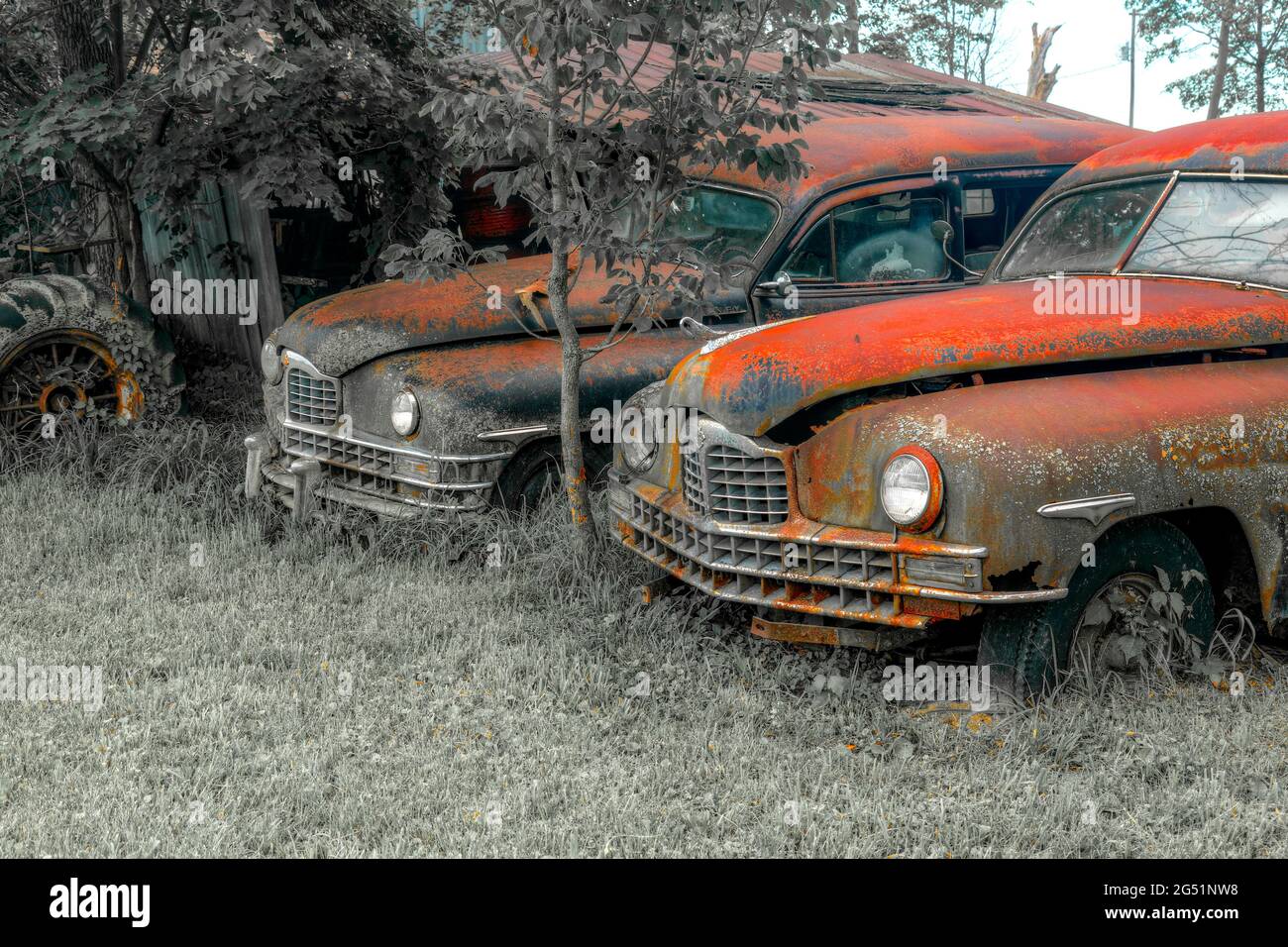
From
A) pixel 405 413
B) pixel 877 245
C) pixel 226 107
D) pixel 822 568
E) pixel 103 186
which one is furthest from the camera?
pixel 103 186

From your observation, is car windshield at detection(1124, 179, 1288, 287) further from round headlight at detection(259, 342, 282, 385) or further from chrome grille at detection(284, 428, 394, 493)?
→ round headlight at detection(259, 342, 282, 385)

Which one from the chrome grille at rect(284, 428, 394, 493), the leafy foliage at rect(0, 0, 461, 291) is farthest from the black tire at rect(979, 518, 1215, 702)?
the leafy foliage at rect(0, 0, 461, 291)

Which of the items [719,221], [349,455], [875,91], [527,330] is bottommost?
[349,455]

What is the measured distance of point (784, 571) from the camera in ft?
12.2

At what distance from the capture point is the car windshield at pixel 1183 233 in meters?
4.18

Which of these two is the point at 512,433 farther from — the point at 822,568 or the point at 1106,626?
the point at 1106,626

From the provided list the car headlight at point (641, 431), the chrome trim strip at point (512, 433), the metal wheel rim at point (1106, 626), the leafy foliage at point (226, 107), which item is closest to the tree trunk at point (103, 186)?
the leafy foliage at point (226, 107)

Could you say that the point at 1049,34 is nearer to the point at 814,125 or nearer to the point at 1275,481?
the point at 814,125

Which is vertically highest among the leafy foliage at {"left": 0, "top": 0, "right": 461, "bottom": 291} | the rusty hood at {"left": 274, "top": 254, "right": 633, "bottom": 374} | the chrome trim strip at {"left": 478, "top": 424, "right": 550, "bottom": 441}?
the leafy foliage at {"left": 0, "top": 0, "right": 461, "bottom": 291}

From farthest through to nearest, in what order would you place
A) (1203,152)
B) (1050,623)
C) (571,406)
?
(571,406)
(1203,152)
(1050,623)

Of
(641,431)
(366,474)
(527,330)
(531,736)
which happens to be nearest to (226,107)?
(366,474)

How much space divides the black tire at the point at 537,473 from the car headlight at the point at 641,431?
653 mm

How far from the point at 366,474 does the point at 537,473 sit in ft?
2.56

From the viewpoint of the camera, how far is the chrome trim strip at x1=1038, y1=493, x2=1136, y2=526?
335 centimetres
